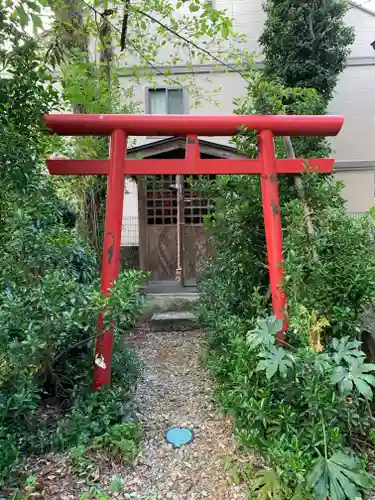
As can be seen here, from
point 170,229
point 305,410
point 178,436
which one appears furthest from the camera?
point 170,229

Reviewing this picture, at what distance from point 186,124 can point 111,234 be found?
4.01 feet

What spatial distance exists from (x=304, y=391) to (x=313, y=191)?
174 cm

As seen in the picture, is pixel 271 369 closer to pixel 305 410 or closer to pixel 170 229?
pixel 305 410

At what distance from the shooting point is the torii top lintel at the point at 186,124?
3102mm

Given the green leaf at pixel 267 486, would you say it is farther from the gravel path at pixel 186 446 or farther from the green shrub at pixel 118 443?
the green shrub at pixel 118 443

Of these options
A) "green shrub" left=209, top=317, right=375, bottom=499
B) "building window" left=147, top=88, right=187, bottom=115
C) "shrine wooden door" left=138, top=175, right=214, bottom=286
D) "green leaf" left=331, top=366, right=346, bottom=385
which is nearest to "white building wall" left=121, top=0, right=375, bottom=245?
"building window" left=147, top=88, right=187, bottom=115

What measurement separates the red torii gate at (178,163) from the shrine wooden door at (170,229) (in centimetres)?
485

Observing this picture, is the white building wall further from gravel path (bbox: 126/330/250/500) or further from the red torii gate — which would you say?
the red torii gate

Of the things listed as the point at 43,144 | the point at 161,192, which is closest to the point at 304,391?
the point at 43,144

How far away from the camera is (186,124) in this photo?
3.20 meters

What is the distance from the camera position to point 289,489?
2.20 metres

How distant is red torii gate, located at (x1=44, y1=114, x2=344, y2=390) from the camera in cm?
311

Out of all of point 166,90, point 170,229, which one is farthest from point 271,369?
point 166,90

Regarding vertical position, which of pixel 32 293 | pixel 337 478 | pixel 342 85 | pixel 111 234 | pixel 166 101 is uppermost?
pixel 342 85
